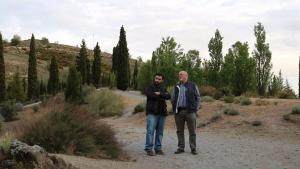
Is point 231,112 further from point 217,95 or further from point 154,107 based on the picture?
point 154,107

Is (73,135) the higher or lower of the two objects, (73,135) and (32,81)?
the lower

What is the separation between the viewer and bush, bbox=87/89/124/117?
4212 centimetres

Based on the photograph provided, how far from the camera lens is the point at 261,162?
1439 centimetres

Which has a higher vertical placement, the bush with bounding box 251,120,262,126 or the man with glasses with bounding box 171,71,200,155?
the man with glasses with bounding box 171,71,200,155

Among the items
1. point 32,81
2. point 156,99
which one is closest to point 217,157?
point 156,99

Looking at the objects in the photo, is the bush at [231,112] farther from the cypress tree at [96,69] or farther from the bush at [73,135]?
the cypress tree at [96,69]

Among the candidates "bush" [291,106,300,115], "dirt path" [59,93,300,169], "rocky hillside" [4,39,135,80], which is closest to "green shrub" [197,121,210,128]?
"bush" [291,106,300,115]

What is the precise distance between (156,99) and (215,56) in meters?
34.3

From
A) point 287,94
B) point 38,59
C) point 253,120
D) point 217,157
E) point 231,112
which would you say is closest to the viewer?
point 217,157

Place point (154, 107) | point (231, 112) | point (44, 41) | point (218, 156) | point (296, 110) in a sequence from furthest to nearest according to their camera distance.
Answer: point (44, 41) < point (231, 112) < point (296, 110) < point (154, 107) < point (218, 156)

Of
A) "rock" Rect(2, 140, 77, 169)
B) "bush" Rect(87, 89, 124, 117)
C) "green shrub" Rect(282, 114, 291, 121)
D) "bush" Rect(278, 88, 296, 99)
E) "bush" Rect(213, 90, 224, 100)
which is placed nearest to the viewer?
"rock" Rect(2, 140, 77, 169)

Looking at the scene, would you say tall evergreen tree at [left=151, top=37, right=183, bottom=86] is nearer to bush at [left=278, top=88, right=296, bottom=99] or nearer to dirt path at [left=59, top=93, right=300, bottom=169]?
bush at [left=278, top=88, right=296, bottom=99]

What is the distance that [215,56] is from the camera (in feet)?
162

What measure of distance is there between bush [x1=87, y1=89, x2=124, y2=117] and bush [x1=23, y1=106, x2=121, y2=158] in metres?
26.1
